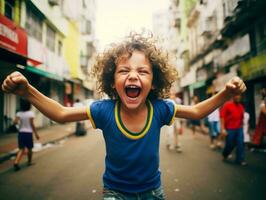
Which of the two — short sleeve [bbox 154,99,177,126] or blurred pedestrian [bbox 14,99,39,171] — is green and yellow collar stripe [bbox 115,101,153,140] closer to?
short sleeve [bbox 154,99,177,126]

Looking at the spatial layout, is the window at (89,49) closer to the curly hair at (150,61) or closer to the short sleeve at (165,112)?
the curly hair at (150,61)

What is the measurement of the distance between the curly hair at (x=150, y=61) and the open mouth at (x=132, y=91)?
329 mm

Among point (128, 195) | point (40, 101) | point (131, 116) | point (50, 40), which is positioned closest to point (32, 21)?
point (40, 101)

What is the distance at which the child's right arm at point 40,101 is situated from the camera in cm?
179

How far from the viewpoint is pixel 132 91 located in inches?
79.1

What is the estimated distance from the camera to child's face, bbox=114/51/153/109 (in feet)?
6.42

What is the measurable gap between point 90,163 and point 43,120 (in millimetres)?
12786

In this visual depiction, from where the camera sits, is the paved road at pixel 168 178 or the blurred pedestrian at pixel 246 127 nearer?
the paved road at pixel 168 178

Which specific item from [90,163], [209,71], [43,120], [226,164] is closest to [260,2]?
[226,164]

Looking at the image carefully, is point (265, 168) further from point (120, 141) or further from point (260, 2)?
point (260, 2)

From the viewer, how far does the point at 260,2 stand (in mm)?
9555

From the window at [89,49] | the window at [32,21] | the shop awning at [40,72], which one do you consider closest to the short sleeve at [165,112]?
the window at [32,21]

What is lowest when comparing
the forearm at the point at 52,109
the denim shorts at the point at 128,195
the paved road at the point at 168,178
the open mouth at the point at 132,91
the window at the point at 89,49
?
the paved road at the point at 168,178

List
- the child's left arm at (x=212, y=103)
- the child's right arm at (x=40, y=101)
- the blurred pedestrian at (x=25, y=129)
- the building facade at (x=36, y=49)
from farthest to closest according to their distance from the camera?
1. the blurred pedestrian at (x=25, y=129)
2. the building facade at (x=36, y=49)
3. the child's left arm at (x=212, y=103)
4. the child's right arm at (x=40, y=101)
